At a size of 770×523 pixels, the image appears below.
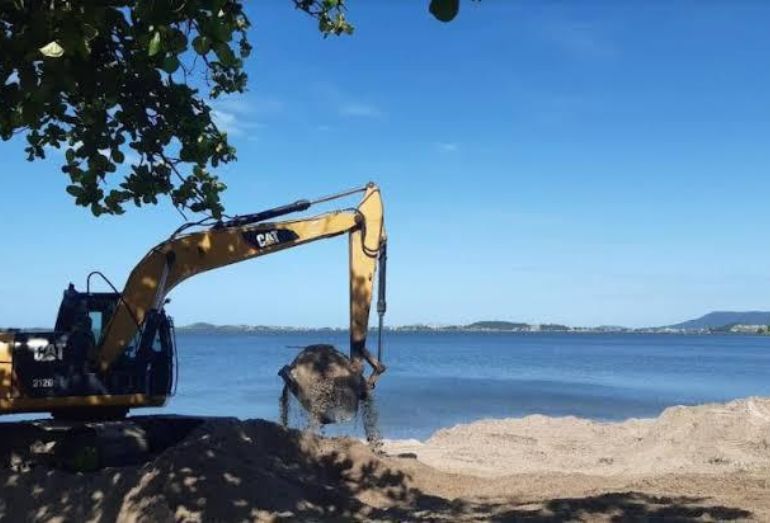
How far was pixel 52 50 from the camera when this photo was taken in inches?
187

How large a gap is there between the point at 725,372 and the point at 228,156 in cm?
6360

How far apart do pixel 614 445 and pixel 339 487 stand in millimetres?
8740

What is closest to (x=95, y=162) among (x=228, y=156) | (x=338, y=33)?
(x=228, y=156)

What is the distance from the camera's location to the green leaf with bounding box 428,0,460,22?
141 inches

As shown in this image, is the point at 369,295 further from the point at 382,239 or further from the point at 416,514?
the point at 416,514

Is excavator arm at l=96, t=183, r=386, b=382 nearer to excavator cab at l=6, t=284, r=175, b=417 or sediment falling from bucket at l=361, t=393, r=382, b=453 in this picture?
excavator cab at l=6, t=284, r=175, b=417

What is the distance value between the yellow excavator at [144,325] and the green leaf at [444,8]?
7.88 meters

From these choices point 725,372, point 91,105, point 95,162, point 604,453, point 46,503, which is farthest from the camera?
point 725,372

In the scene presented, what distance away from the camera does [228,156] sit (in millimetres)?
9523

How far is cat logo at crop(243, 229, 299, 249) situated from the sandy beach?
2630 mm

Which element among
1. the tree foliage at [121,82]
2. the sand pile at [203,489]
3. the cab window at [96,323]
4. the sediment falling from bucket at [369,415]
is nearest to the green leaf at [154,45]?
the tree foliage at [121,82]

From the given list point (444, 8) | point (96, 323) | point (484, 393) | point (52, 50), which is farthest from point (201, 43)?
point (484, 393)

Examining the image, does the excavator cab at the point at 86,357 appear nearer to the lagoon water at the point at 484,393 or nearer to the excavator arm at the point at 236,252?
the excavator arm at the point at 236,252

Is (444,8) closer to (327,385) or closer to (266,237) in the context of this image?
(327,385)
